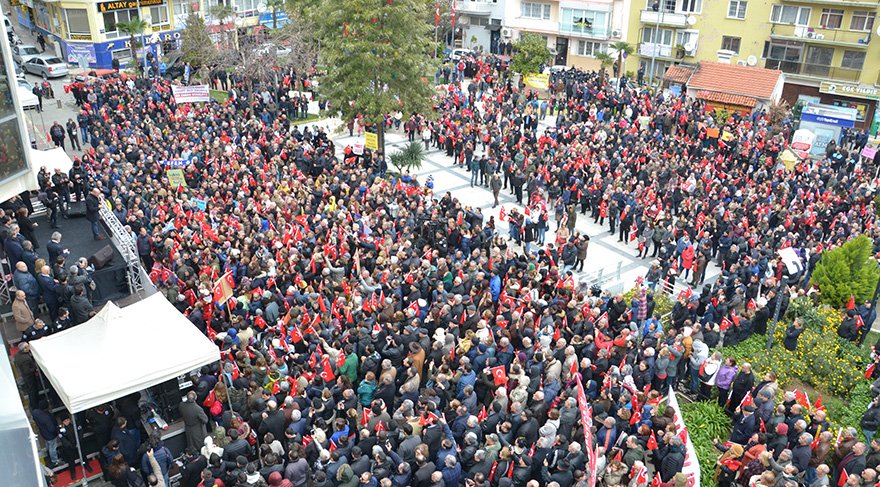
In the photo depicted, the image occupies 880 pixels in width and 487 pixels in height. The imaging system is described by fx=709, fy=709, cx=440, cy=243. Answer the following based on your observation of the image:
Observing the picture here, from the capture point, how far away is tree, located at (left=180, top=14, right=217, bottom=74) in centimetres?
3734

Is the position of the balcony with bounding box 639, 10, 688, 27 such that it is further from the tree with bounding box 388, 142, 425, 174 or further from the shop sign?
the tree with bounding box 388, 142, 425, 174

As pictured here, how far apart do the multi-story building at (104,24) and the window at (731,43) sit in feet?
102

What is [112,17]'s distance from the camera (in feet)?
152

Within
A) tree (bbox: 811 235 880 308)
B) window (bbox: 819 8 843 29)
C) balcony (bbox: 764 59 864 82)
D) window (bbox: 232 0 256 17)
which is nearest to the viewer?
tree (bbox: 811 235 880 308)

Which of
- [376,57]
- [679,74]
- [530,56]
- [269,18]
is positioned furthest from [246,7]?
[679,74]

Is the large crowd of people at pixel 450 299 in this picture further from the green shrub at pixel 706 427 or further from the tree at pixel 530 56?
the tree at pixel 530 56

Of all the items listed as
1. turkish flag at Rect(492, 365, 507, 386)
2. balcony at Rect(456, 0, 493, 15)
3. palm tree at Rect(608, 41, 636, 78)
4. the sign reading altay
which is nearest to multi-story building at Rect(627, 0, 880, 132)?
palm tree at Rect(608, 41, 636, 78)

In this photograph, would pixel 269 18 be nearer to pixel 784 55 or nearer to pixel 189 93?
pixel 189 93

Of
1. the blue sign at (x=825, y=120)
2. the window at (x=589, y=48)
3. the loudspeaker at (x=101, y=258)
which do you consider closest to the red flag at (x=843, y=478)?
the loudspeaker at (x=101, y=258)

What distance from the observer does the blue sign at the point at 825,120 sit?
3167 cm

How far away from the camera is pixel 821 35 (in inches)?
1678

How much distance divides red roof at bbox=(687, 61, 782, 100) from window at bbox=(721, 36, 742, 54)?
950cm

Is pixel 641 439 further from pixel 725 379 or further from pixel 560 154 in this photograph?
pixel 560 154

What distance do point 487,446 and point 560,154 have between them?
702 inches
